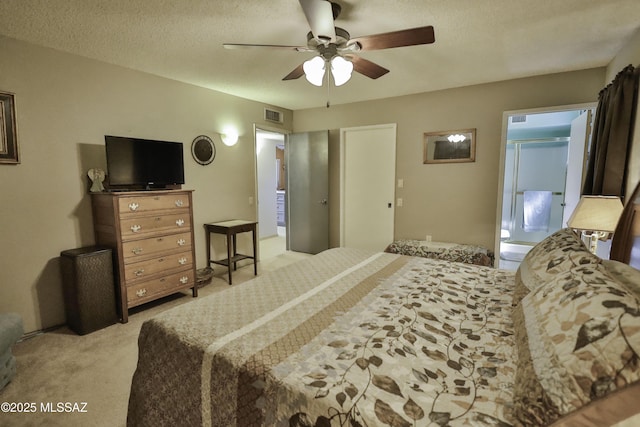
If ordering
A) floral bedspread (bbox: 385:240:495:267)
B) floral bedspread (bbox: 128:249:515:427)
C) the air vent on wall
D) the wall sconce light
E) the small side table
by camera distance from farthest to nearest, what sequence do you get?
the air vent on wall → the wall sconce light → the small side table → floral bedspread (bbox: 385:240:495:267) → floral bedspread (bbox: 128:249:515:427)

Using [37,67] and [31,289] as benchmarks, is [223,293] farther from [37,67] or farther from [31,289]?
[37,67]

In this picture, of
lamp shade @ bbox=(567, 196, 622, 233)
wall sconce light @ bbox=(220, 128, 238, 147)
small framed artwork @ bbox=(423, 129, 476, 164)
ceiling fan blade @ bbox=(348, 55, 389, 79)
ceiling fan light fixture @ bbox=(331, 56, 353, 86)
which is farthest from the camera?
wall sconce light @ bbox=(220, 128, 238, 147)

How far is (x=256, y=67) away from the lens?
10.0 feet

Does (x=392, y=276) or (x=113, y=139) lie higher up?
(x=113, y=139)

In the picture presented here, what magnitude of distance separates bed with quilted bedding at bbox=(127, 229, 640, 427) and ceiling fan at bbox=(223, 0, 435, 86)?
58.6 inches

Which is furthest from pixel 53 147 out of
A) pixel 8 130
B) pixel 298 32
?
pixel 298 32

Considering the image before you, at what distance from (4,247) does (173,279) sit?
51.8 inches

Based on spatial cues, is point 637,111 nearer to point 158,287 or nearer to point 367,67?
point 367,67

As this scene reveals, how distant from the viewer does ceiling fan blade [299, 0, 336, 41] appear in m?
1.61

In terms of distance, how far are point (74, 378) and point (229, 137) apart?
3029 millimetres

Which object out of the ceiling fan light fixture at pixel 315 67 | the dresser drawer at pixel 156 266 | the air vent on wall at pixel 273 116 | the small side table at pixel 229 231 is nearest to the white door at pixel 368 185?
the air vent on wall at pixel 273 116

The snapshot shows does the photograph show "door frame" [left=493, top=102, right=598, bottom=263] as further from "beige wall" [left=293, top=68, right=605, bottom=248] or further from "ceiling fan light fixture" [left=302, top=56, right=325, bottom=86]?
"ceiling fan light fixture" [left=302, top=56, right=325, bottom=86]

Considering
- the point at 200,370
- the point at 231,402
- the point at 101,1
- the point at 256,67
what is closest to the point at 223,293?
the point at 200,370

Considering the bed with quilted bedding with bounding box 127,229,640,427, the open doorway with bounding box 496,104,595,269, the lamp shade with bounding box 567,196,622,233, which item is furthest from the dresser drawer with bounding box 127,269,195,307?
the open doorway with bounding box 496,104,595,269
